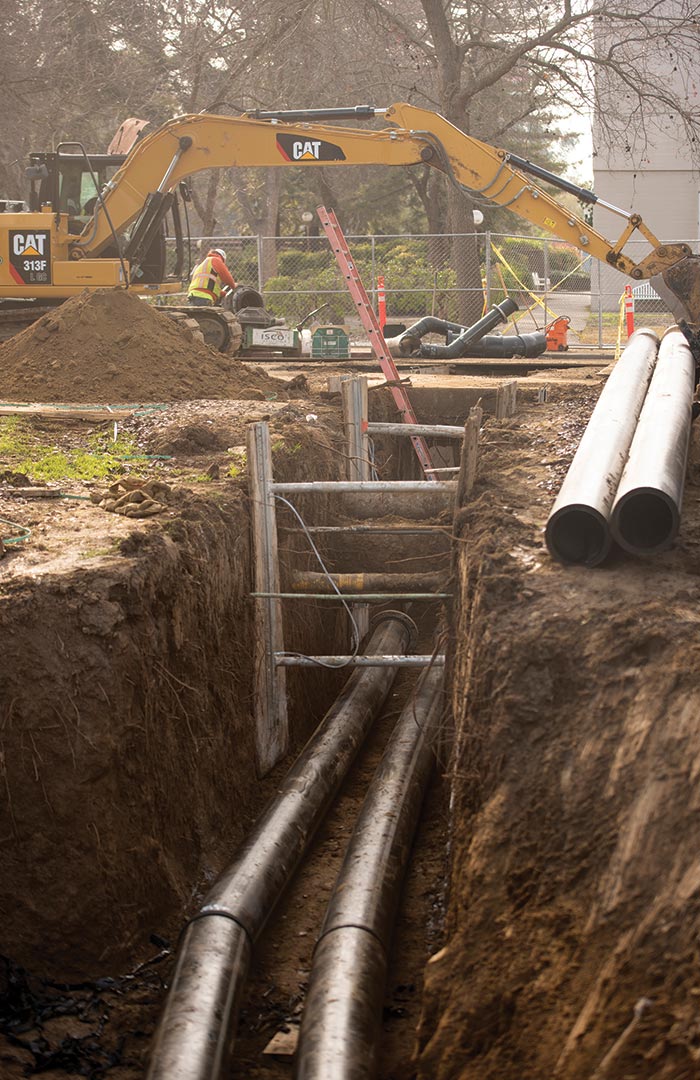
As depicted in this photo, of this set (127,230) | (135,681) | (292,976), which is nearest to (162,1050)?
(292,976)

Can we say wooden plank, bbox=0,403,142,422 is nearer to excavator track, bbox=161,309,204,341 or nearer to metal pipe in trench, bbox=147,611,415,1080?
excavator track, bbox=161,309,204,341

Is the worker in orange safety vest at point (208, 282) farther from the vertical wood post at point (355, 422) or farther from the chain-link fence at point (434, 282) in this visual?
the vertical wood post at point (355, 422)

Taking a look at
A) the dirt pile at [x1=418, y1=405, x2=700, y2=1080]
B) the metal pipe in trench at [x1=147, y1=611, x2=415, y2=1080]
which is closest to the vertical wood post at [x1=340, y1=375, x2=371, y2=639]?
the metal pipe in trench at [x1=147, y1=611, x2=415, y2=1080]

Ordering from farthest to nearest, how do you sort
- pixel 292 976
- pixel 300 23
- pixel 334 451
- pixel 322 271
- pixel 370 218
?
pixel 370 218 < pixel 322 271 < pixel 300 23 < pixel 334 451 < pixel 292 976

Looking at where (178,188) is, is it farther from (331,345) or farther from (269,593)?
(269,593)

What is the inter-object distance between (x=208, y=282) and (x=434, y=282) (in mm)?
7872

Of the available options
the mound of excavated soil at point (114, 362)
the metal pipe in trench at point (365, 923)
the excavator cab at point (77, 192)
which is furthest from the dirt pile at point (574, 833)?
the excavator cab at point (77, 192)

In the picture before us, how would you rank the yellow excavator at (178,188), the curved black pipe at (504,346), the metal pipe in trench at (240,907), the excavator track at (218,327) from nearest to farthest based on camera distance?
the metal pipe in trench at (240,907)
the yellow excavator at (178,188)
the excavator track at (218,327)
the curved black pipe at (504,346)

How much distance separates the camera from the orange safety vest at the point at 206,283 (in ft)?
62.4

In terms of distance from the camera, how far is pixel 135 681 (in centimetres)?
640

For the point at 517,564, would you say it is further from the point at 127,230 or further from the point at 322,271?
the point at 322,271

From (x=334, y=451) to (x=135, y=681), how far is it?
468 cm

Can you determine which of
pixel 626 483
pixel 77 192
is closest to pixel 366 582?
pixel 626 483

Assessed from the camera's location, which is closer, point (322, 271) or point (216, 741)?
point (216, 741)
